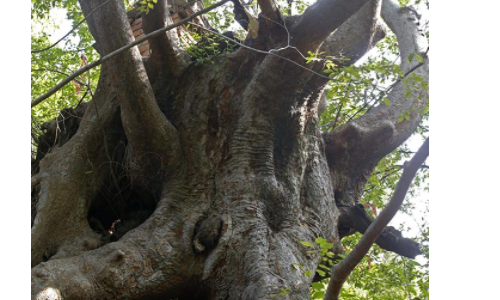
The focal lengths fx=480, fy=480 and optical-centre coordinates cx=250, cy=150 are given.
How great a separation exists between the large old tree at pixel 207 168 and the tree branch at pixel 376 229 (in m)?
1.00

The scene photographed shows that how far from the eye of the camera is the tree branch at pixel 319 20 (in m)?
3.32

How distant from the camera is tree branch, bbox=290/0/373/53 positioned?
3318mm

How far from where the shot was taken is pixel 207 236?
3229 millimetres

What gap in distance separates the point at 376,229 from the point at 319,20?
6.46 feet

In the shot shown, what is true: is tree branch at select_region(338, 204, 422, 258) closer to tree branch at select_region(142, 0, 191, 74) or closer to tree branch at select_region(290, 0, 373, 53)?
tree branch at select_region(290, 0, 373, 53)

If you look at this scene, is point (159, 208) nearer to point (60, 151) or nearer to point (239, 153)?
point (239, 153)

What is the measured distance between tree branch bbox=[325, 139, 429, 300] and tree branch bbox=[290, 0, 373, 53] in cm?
172

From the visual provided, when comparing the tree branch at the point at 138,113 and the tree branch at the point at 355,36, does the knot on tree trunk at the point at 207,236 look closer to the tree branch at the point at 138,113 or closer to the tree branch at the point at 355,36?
the tree branch at the point at 138,113

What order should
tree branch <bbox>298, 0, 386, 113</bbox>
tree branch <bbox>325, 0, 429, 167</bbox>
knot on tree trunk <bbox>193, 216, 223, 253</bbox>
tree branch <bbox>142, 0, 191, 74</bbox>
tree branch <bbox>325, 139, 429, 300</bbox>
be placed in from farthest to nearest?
tree branch <bbox>325, 0, 429, 167</bbox>, tree branch <bbox>298, 0, 386, 113</bbox>, tree branch <bbox>142, 0, 191, 74</bbox>, knot on tree trunk <bbox>193, 216, 223, 253</bbox>, tree branch <bbox>325, 139, 429, 300</bbox>

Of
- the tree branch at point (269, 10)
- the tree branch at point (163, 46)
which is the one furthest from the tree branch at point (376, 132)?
the tree branch at point (163, 46)

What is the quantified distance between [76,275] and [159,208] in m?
0.79

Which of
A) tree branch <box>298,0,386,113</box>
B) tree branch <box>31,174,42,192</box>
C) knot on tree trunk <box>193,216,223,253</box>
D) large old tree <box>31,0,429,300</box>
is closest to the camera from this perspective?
large old tree <box>31,0,429,300</box>

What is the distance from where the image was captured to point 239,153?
3.62 meters

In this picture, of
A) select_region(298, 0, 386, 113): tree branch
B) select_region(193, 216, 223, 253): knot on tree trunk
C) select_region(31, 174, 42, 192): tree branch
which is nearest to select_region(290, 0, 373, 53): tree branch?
select_region(298, 0, 386, 113): tree branch
